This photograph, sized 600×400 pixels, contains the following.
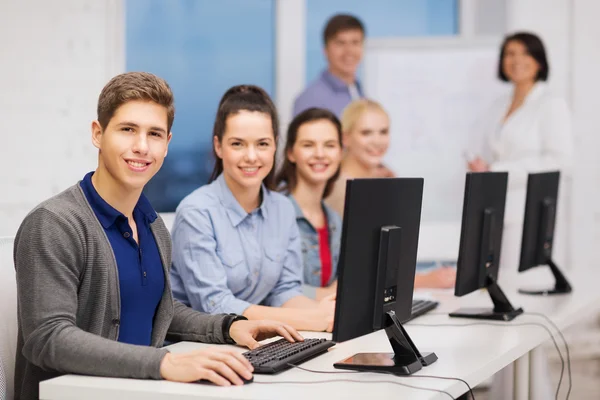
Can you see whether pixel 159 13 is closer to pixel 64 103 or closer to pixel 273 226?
pixel 64 103

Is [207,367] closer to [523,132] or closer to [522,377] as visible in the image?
[522,377]

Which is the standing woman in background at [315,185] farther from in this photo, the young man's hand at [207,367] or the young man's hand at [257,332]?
the young man's hand at [207,367]

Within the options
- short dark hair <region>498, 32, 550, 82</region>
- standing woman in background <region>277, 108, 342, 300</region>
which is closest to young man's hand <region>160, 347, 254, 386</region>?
standing woman in background <region>277, 108, 342, 300</region>

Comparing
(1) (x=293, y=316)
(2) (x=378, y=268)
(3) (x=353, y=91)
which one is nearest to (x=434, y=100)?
(3) (x=353, y=91)

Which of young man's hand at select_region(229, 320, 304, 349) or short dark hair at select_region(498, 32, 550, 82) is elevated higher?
short dark hair at select_region(498, 32, 550, 82)

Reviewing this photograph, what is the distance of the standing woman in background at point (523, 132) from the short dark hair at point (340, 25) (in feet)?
2.87

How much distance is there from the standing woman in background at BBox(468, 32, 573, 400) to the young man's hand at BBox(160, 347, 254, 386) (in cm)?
319

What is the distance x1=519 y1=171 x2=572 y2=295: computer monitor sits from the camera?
10.8 ft

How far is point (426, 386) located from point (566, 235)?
158 inches

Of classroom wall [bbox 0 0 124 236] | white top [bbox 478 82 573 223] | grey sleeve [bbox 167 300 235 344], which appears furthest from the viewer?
white top [bbox 478 82 573 223]

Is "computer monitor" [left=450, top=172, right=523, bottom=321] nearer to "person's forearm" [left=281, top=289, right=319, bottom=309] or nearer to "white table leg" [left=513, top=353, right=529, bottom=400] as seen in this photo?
"white table leg" [left=513, top=353, right=529, bottom=400]

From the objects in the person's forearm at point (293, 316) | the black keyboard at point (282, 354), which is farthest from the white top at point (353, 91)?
the black keyboard at point (282, 354)

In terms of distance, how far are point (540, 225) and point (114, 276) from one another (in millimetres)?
1965

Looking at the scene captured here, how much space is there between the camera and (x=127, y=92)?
6.41 feet
